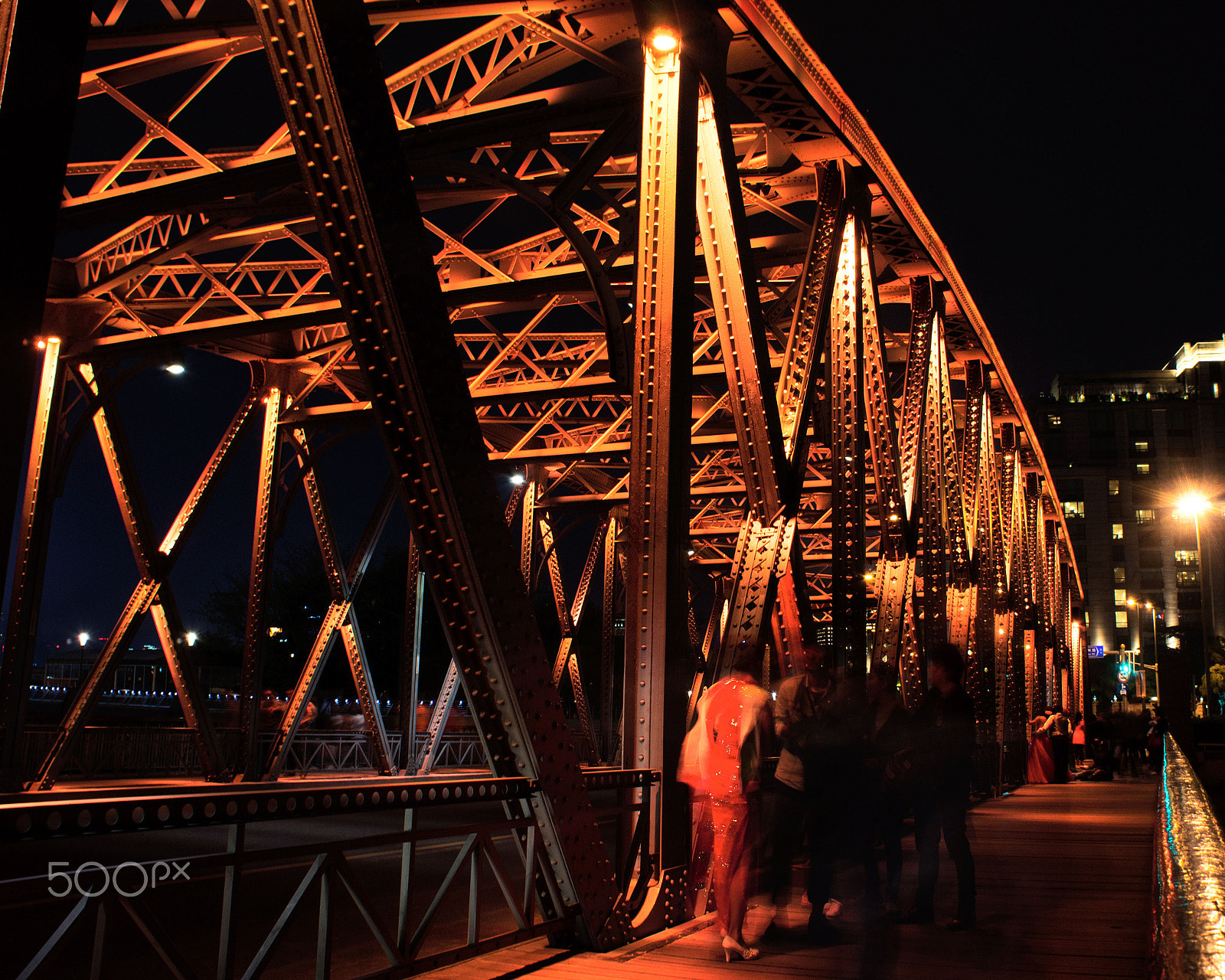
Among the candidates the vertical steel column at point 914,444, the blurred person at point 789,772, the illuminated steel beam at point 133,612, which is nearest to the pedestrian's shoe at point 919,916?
the blurred person at point 789,772

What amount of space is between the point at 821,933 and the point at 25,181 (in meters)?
5.57

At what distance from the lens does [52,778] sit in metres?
17.1

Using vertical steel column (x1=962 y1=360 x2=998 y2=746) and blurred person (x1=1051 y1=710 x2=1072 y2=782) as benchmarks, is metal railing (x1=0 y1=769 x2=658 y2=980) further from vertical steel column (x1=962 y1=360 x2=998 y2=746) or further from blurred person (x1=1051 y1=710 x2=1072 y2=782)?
blurred person (x1=1051 y1=710 x2=1072 y2=782)

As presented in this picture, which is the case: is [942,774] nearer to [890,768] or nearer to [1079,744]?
[890,768]

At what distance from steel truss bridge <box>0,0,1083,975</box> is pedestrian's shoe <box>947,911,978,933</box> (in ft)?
5.58

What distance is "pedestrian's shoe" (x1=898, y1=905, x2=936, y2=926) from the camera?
720 centimetres

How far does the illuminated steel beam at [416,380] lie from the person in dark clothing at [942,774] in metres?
2.63

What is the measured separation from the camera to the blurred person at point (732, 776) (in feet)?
20.2

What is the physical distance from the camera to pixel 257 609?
65.9 ft

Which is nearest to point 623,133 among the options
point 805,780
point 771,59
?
point 771,59

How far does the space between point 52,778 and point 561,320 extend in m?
83.5

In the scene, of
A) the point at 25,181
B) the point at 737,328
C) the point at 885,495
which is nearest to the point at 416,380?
the point at 25,181

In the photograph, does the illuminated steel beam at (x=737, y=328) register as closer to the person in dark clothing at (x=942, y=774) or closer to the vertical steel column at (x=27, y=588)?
the person in dark clothing at (x=942, y=774)

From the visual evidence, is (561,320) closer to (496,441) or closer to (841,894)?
(496,441)
